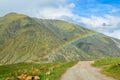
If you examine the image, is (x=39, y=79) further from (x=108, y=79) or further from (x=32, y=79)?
(x=108, y=79)

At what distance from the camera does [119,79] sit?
42.8m

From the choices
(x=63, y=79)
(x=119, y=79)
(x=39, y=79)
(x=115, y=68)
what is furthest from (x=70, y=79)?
(x=115, y=68)

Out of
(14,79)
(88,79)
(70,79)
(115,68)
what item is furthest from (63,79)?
(115,68)

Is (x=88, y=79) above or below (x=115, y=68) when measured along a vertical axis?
above

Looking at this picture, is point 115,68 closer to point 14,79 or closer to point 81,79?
point 81,79

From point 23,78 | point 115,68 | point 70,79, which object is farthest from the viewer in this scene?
point 115,68

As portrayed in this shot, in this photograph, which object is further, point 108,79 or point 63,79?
point 63,79

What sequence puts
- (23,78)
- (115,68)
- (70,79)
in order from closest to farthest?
(23,78) < (70,79) < (115,68)

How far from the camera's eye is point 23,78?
1683 inches

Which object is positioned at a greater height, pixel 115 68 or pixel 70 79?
pixel 70 79

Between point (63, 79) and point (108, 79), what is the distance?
23.9 ft

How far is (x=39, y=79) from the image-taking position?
45.5 m

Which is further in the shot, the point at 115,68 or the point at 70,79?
the point at 115,68

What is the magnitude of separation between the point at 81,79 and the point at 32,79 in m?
7.19
